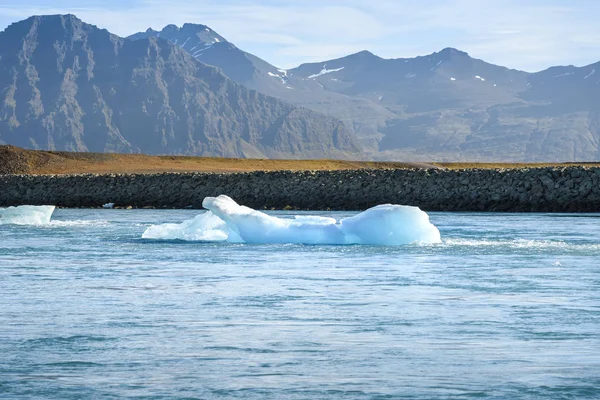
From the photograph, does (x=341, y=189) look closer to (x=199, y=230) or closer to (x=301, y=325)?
(x=199, y=230)

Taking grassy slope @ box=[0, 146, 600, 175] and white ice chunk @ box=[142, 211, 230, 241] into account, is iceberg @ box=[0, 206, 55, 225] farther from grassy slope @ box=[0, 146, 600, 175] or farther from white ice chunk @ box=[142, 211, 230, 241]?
grassy slope @ box=[0, 146, 600, 175]

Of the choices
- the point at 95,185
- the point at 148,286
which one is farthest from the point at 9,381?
the point at 95,185

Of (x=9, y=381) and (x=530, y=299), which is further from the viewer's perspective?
(x=530, y=299)

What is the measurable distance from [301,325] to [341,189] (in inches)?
1468

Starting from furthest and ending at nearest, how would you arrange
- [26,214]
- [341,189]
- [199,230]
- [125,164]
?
[125,164] < [341,189] < [26,214] < [199,230]

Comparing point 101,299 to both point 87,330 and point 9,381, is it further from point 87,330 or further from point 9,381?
point 9,381

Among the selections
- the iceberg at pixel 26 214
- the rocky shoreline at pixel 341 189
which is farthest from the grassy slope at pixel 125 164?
the iceberg at pixel 26 214

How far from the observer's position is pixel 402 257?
1805cm

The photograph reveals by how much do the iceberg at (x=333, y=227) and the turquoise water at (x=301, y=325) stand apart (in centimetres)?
112

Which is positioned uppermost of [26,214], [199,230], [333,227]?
[333,227]

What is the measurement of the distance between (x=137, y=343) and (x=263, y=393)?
2.23 meters

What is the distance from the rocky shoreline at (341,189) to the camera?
141ft

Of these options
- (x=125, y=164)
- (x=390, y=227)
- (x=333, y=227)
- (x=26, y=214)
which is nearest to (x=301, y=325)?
(x=390, y=227)

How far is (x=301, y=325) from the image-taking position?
34.4 feet
